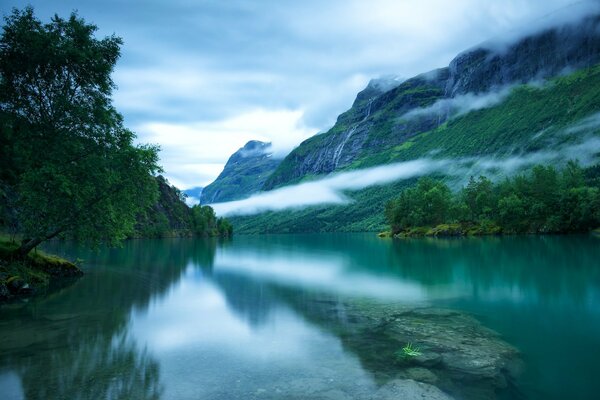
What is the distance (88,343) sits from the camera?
17391 mm

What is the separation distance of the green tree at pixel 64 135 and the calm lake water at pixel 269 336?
6.52m

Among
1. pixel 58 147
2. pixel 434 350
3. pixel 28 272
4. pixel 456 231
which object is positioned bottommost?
pixel 434 350

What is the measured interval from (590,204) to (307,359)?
109 meters

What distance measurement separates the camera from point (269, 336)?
1861 cm

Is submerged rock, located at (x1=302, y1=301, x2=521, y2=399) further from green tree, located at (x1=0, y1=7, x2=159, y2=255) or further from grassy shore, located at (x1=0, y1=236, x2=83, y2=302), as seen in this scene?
grassy shore, located at (x1=0, y1=236, x2=83, y2=302)

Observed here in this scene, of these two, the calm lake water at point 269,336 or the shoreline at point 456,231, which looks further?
the shoreline at point 456,231

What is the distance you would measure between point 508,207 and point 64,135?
112 metres

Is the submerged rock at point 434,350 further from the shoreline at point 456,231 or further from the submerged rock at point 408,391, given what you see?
the shoreline at point 456,231

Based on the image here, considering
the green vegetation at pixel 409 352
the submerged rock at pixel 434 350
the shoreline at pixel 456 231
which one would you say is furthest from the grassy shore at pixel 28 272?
the shoreline at pixel 456 231

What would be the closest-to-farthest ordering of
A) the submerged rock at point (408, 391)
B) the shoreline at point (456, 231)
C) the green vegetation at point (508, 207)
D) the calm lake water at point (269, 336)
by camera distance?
the submerged rock at point (408, 391)
the calm lake water at point (269, 336)
the green vegetation at point (508, 207)
the shoreline at point (456, 231)

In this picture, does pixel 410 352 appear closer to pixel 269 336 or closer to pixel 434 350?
pixel 434 350

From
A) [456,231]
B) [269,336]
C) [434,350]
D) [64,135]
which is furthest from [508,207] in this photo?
[64,135]

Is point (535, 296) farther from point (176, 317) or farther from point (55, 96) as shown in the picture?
point (55, 96)

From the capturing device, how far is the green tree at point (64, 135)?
28969 mm
